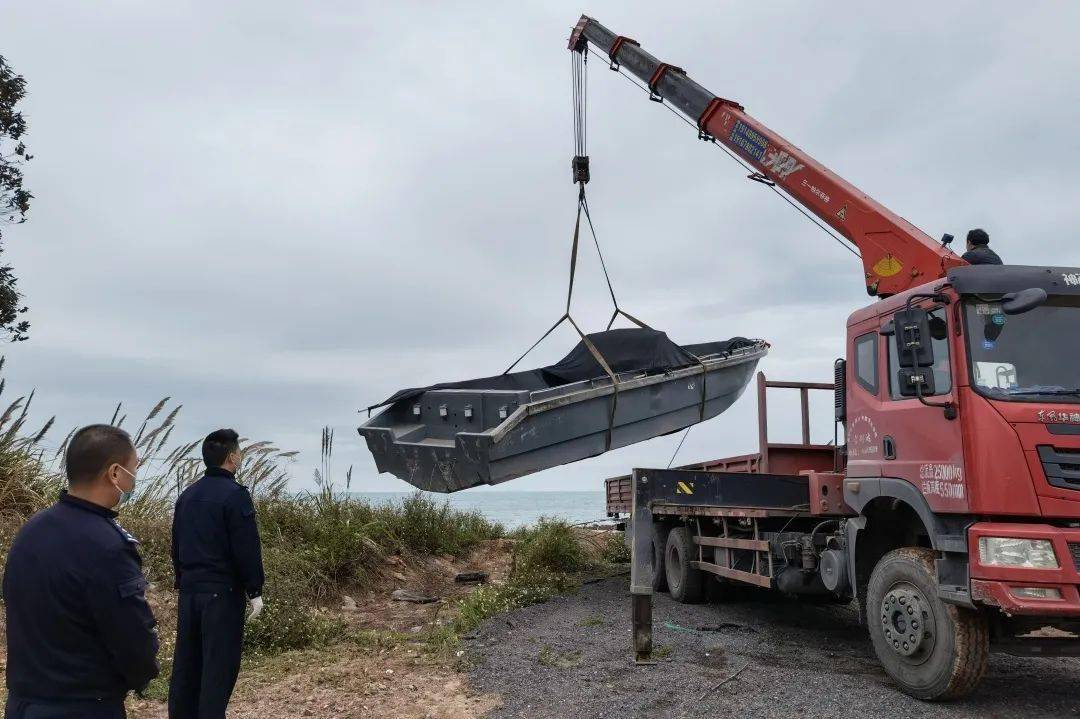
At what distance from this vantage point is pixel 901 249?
25.3ft

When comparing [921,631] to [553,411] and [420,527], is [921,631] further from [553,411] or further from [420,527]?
[420,527]

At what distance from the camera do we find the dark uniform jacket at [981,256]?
21.4 feet

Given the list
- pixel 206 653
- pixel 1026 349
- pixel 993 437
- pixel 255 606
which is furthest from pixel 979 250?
pixel 206 653

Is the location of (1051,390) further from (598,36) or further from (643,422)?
(598,36)

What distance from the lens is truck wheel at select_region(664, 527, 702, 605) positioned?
9.29m

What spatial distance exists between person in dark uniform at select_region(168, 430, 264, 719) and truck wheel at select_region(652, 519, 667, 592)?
6142 millimetres

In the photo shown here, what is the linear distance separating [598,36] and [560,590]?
7647 mm

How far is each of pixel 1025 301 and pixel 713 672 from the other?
3242 millimetres

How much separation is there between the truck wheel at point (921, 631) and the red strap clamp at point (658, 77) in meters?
7.15

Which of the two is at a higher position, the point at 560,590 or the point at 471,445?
the point at 471,445

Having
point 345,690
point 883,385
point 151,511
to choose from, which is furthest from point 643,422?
point 151,511

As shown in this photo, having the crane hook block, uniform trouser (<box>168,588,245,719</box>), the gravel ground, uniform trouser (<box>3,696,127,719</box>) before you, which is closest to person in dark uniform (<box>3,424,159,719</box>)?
uniform trouser (<box>3,696,127,719</box>)

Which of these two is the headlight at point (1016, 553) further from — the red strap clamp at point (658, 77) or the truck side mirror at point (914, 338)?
the red strap clamp at point (658, 77)

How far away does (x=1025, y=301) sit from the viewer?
520 cm
